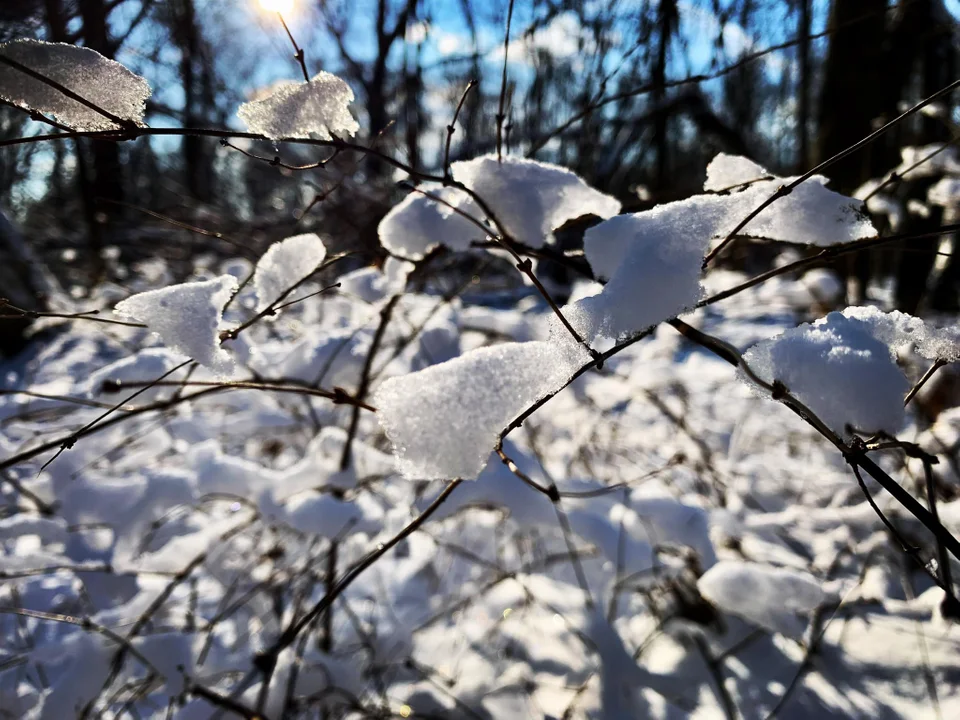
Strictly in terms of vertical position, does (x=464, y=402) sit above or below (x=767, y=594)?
above

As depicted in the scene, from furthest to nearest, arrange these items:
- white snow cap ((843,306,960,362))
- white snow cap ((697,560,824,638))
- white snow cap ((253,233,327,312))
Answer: white snow cap ((697,560,824,638)), white snow cap ((253,233,327,312)), white snow cap ((843,306,960,362))

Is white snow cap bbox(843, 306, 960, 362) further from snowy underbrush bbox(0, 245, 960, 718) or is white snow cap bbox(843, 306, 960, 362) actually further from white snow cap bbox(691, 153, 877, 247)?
snowy underbrush bbox(0, 245, 960, 718)

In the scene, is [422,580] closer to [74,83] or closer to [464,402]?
[464,402]

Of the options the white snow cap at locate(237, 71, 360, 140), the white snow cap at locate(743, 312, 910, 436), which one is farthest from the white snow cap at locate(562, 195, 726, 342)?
the white snow cap at locate(237, 71, 360, 140)

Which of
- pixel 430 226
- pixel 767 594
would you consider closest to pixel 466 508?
pixel 767 594

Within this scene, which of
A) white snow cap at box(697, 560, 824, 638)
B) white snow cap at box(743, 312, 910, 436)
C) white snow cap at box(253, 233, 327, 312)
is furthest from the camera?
white snow cap at box(697, 560, 824, 638)

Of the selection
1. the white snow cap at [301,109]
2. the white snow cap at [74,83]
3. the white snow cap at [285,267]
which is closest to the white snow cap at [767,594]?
the white snow cap at [285,267]

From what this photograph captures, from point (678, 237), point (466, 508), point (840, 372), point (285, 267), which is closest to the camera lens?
point (840, 372)
